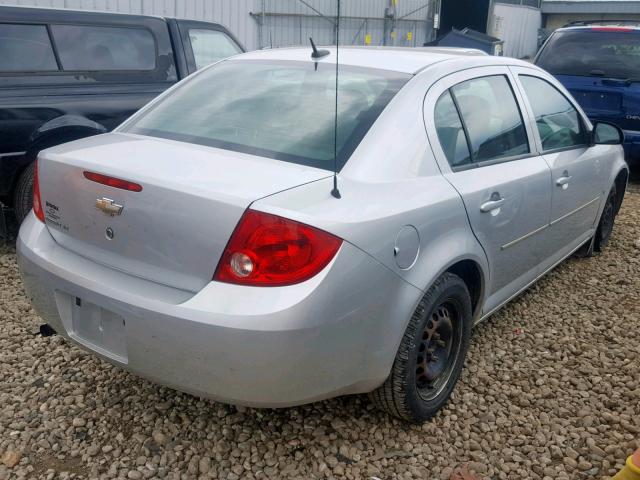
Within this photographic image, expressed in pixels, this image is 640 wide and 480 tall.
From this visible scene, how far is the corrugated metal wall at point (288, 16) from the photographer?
34.2 ft

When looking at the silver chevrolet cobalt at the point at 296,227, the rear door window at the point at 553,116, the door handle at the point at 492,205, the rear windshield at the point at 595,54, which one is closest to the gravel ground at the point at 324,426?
the silver chevrolet cobalt at the point at 296,227

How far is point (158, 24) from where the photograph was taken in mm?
5395

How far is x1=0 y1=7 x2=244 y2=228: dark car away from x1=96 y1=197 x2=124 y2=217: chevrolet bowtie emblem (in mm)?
2455

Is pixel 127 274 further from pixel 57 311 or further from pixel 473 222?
pixel 473 222

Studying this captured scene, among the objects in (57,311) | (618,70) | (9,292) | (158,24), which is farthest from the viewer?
(618,70)

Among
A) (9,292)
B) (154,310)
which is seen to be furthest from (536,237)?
(9,292)

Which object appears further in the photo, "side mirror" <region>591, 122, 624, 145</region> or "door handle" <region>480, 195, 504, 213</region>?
"side mirror" <region>591, 122, 624, 145</region>

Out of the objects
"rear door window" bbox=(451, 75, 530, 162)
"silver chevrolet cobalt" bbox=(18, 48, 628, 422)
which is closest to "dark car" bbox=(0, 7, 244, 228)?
"silver chevrolet cobalt" bbox=(18, 48, 628, 422)

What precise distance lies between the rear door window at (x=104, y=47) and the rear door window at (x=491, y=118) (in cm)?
319

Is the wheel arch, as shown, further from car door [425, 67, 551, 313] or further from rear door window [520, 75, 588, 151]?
rear door window [520, 75, 588, 151]

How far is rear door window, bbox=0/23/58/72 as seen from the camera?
4422 mm

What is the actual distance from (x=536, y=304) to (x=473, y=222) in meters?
1.59

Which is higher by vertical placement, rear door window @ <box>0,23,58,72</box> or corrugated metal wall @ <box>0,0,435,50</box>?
rear door window @ <box>0,23,58,72</box>

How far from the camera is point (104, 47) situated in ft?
16.5
